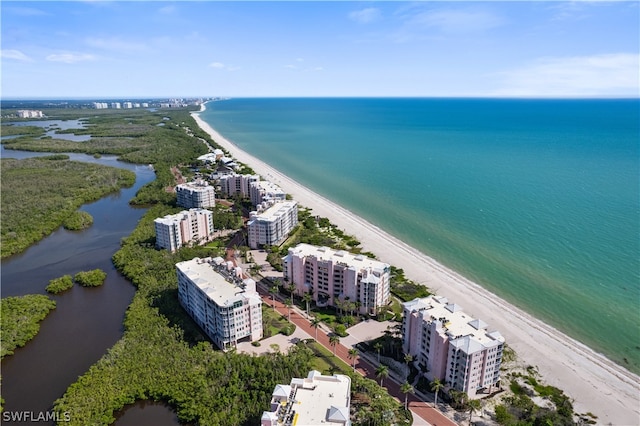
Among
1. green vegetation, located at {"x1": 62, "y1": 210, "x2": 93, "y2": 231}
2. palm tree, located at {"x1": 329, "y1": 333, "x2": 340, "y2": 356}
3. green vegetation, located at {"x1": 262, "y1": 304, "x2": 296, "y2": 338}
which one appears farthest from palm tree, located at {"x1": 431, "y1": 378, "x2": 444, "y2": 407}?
green vegetation, located at {"x1": 62, "y1": 210, "x2": 93, "y2": 231}

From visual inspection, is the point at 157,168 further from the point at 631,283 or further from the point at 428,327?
the point at 631,283

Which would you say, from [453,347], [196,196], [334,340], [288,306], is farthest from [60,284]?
[453,347]

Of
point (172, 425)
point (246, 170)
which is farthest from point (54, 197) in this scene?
point (172, 425)

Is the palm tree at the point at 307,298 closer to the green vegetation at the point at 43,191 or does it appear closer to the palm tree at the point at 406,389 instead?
the palm tree at the point at 406,389

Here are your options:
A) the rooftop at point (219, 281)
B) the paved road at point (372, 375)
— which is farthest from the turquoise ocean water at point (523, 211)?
the rooftop at point (219, 281)

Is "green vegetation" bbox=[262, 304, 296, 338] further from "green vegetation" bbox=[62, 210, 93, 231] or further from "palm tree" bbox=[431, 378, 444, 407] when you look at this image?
"green vegetation" bbox=[62, 210, 93, 231]

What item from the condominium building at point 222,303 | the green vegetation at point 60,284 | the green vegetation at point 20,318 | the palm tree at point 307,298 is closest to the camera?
the condominium building at point 222,303
